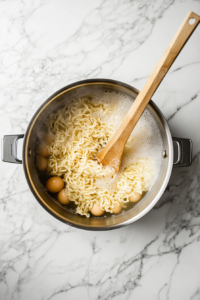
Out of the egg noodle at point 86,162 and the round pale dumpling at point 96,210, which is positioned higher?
the egg noodle at point 86,162

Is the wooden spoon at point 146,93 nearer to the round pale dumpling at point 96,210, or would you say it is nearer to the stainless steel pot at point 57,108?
the stainless steel pot at point 57,108

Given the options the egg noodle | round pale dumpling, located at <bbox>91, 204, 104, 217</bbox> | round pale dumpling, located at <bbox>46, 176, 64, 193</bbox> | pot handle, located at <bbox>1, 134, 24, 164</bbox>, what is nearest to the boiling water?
the egg noodle

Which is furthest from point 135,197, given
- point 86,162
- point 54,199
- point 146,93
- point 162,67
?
point 162,67

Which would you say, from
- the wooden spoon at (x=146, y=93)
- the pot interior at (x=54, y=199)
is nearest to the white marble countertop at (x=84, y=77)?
the pot interior at (x=54, y=199)

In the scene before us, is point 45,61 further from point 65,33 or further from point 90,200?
point 90,200

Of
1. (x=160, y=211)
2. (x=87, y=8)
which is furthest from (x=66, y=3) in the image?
(x=160, y=211)
